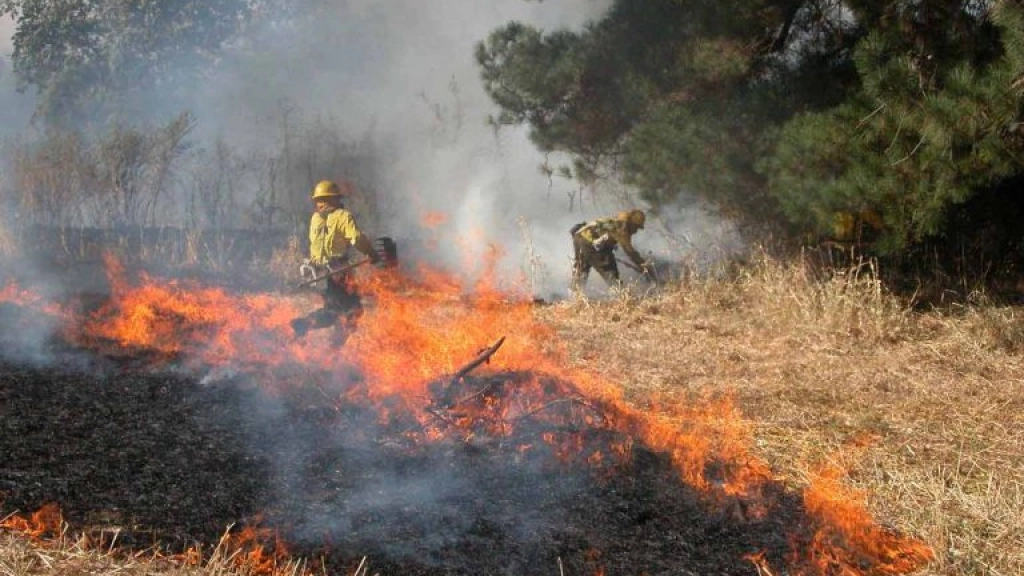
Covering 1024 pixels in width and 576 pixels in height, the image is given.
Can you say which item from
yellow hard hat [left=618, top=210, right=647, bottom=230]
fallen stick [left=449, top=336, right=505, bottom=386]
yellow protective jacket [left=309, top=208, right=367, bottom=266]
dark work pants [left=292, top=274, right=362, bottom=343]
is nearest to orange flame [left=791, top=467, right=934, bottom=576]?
fallen stick [left=449, top=336, right=505, bottom=386]

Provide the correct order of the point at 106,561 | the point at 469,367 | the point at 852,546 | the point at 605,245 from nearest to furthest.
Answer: the point at 106,561 < the point at 852,546 < the point at 469,367 < the point at 605,245

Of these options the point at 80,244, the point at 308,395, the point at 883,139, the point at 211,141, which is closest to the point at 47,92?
the point at 211,141

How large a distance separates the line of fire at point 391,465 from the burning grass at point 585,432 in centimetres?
2

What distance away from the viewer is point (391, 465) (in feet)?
17.2

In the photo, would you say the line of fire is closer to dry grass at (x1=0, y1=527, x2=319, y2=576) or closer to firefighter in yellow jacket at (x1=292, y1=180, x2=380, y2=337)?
dry grass at (x1=0, y1=527, x2=319, y2=576)

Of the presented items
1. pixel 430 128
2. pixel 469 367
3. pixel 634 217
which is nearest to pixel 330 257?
pixel 469 367

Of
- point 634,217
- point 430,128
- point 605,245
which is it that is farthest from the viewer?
point 430,128

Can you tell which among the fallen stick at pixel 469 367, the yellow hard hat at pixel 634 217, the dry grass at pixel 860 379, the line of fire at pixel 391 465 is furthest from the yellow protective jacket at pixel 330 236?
the yellow hard hat at pixel 634 217

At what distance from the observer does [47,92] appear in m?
20.6

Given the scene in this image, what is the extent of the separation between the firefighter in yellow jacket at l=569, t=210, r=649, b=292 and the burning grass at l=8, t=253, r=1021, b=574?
200 cm

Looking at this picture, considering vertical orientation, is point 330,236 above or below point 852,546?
above

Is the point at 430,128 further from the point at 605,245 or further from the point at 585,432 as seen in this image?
the point at 585,432

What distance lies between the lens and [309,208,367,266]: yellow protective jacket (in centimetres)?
735

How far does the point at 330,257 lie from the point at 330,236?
178 mm
